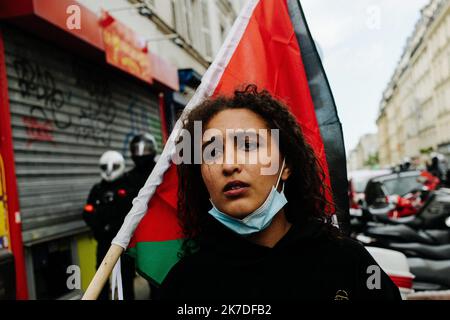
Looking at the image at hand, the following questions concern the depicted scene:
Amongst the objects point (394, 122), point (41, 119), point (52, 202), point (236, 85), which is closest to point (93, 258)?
point (52, 202)

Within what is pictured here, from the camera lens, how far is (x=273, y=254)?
147cm

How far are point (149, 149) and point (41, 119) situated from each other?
1.52 meters

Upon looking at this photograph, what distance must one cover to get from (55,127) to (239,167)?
15.0ft

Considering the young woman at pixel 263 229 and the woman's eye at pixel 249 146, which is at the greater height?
the woman's eye at pixel 249 146

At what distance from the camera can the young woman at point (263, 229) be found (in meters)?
1.41

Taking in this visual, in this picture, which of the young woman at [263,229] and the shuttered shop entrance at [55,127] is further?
the shuttered shop entrance at [55,127]

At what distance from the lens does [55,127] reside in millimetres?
5508

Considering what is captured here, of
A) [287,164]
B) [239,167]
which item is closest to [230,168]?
[239,167]

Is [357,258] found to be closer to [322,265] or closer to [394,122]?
[322,265]

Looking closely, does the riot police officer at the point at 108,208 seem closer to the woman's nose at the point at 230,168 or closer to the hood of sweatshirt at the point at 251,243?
the hood of sweatshirt at the point at 251,243

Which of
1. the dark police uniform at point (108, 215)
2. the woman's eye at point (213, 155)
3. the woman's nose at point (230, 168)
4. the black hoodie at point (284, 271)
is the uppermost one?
the woman's eye at point (213, 155)

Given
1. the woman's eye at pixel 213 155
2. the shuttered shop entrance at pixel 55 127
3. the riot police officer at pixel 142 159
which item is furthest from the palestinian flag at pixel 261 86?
the shuttered shop entrance at pixel 55 127

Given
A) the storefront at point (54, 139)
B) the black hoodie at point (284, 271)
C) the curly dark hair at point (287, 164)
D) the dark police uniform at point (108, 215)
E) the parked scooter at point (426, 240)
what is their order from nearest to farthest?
the black hoodie at point (284, 271)
the curly dark hair at point (287, 164)
the parked scooter at point (426, 240)
the dark police uniform at point (108, 215)
the storefront at point (54, 139)

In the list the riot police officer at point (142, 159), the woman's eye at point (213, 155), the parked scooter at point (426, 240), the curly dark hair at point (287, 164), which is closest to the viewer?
the woman's eye at point (213, 155)
